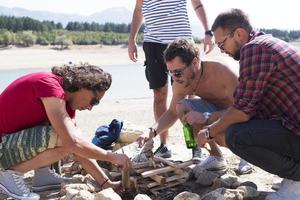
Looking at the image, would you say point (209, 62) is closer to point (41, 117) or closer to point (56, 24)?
point (41, 117)

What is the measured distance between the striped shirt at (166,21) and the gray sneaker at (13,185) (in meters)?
1.94

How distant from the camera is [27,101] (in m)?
3.66

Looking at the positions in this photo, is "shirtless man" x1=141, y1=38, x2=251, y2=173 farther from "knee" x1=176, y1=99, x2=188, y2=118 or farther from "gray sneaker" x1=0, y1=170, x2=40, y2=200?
"gray sneaker" x1=0, y1=170, x2=40, y2=200

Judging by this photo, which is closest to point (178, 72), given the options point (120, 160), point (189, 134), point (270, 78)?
point (189, 134)

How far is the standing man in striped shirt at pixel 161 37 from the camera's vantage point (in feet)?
16.2

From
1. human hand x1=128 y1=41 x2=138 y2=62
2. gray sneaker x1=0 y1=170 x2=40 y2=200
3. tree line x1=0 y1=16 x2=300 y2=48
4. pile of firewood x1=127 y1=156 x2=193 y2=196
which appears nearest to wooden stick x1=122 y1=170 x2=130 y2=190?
pile of firewood x1=127 y1=156 x2=193 y2=196

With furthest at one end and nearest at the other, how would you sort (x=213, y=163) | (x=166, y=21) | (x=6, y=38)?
(x=6, y=38), (x=166, y=21), (x=213, y=163)

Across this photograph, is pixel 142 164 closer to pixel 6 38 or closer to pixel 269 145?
pixel 269 145

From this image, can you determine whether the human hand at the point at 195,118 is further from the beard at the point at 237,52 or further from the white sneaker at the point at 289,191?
the white sneaker at the point at 289,191

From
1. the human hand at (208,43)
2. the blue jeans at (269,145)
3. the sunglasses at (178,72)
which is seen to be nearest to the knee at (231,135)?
the blue jeans at (269,145)

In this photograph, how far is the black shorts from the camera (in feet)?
16.2

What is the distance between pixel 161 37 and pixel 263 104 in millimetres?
1770

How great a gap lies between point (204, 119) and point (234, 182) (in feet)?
1.69

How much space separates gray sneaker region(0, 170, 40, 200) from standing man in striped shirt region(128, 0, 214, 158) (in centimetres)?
146
